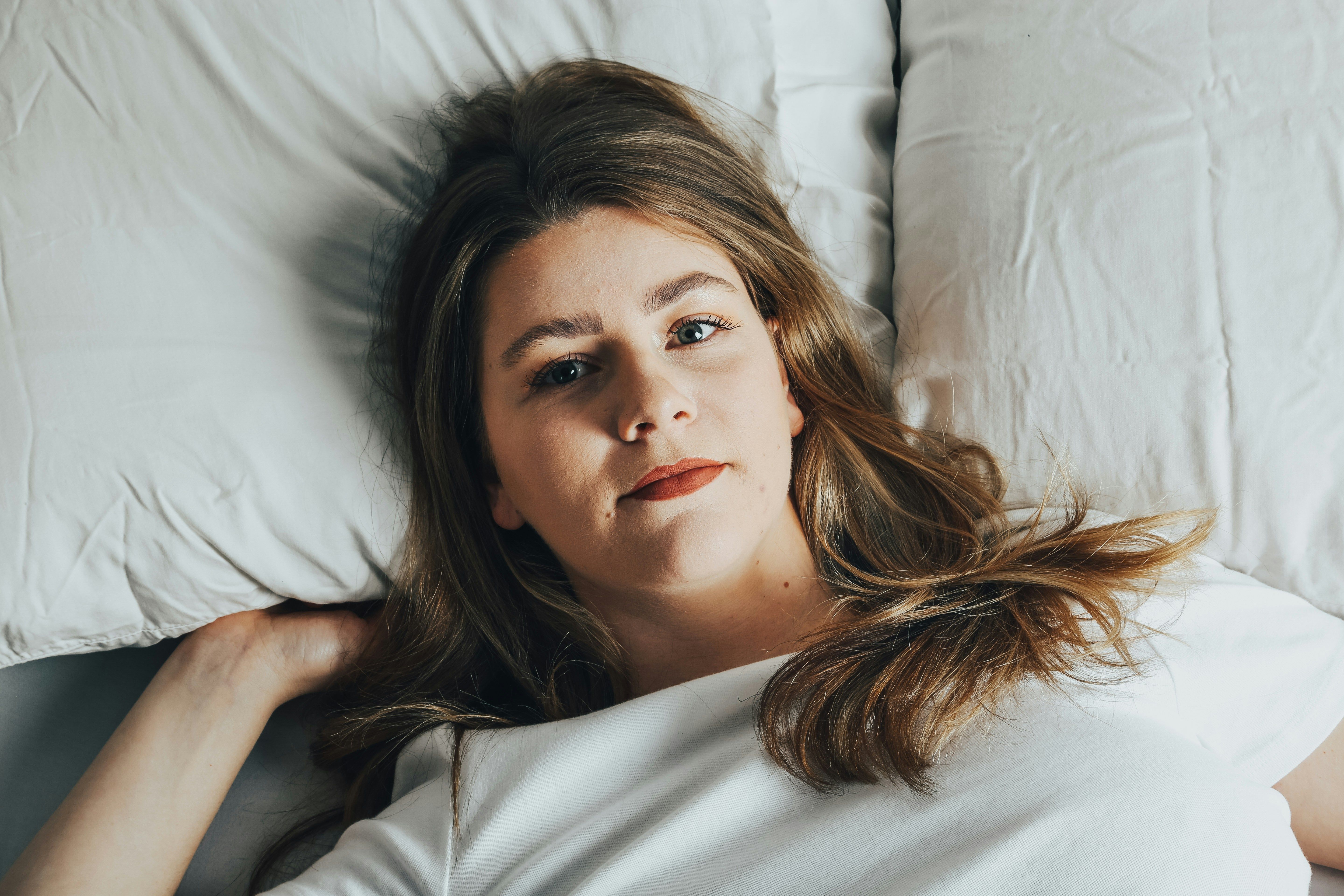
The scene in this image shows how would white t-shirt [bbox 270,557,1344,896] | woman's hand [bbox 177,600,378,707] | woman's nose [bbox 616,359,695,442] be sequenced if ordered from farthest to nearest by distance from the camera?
woman's hand [bbox 177,600,378,707], woman's nose [bbox 616,359,695,442], white t-shirt [bbox 270,557,1344,896]

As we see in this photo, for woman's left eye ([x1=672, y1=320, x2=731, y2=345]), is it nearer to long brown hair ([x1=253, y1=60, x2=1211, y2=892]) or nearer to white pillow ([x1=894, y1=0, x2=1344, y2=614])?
long brown hair ([x1=253, y1=60, x2=1211, y2=892])

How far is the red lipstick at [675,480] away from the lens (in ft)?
2.99

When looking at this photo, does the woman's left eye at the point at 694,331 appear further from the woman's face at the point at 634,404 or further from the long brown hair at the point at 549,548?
the long brown hair at the point at 549,548

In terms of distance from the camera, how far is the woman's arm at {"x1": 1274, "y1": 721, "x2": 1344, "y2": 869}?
3.17 feet

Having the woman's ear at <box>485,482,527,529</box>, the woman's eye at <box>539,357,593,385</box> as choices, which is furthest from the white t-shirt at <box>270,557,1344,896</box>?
the woman's eye at <box>539,357,593,385</box>

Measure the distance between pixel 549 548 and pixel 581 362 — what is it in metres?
0.33

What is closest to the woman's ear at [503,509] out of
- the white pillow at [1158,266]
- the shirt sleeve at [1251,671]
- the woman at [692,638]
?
the woman at [692,638]

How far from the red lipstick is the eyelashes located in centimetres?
15

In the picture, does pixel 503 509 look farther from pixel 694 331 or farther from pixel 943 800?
pixel 943 800

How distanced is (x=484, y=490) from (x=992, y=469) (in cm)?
67

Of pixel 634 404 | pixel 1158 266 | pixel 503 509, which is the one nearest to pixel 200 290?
pixel 503 509

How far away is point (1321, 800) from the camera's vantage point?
3.19ft

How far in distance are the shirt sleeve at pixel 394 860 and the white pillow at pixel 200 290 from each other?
296mm

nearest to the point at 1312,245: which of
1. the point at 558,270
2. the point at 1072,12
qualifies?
the point at 1072,12
